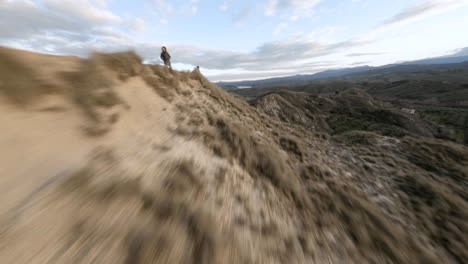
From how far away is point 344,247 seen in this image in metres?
3.80

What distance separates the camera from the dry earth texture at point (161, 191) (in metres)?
2.19

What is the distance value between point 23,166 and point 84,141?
0.84m

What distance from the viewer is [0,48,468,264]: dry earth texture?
219 cm

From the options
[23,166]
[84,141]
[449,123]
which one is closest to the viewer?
[23,166]

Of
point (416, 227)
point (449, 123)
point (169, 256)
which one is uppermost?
point (169, 256)

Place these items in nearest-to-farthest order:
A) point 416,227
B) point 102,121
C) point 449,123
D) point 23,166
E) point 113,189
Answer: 1. point 23,166
2. point 113,189
3. point 102,121
4. point 416,227
5. point 449,123

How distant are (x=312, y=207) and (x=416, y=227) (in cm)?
319

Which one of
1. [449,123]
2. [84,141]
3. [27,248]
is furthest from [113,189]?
[449,123]

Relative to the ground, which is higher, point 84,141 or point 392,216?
point 84,141

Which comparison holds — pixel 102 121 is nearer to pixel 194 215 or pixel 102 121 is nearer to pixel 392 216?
pixel 194 215

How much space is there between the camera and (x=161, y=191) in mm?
2994

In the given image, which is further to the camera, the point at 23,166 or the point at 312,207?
the point at 312,207

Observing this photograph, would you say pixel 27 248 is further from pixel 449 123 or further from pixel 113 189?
pixel 449 123

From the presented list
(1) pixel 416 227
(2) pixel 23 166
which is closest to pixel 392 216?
(1) pixel 416 227
